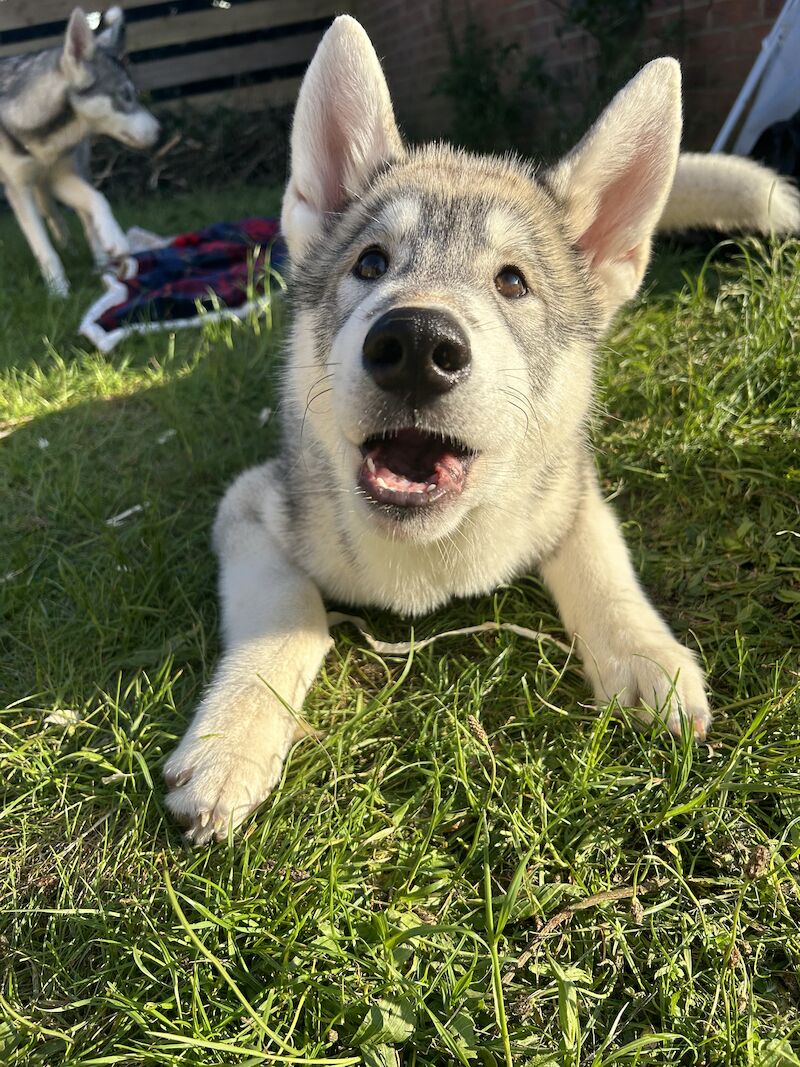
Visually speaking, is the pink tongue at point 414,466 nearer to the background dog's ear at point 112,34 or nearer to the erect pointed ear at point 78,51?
the erect pointed ear at point 78,51

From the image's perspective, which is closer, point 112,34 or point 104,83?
point 104,83

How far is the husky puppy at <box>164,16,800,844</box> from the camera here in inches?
64.7

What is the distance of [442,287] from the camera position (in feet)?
5.69

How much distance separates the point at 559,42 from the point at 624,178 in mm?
5124

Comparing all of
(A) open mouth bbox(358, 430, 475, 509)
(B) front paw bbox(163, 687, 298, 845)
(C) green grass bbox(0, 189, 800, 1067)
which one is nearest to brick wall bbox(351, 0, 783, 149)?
(C) green grass bbox(0, 189, 800, 1067)

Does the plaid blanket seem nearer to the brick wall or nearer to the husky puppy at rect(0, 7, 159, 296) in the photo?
the husky puppy at rect(0, 7, 159, 296)

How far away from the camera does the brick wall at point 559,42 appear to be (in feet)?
15.0

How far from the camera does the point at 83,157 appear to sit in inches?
240

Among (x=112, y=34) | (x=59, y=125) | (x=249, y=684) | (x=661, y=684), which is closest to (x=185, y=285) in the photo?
(x=59, y=125)

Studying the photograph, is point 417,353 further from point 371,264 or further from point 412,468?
point 371,264

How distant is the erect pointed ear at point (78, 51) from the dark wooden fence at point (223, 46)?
476 centimetres

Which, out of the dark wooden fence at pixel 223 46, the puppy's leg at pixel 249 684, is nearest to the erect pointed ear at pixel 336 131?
the puppy's leg at pixel 249 684

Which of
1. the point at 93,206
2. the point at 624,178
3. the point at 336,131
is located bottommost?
the point at 93,206

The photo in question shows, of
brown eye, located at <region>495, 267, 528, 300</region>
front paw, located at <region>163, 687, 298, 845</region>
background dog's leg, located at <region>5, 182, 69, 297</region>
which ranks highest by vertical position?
brown eye, located at <region>495, 267, 528, 300</region>
